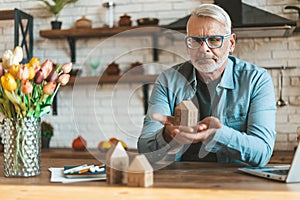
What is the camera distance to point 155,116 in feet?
6.73

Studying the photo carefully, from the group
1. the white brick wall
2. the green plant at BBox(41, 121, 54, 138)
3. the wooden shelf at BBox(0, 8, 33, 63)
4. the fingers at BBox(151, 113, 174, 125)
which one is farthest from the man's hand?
the wooden shelf at BBox(0, 8, 33, 63)

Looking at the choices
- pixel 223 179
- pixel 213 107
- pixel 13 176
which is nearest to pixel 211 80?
pixel 213 107

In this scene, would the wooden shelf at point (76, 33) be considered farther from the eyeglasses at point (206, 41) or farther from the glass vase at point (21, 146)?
the glass vase at point (21, 146)

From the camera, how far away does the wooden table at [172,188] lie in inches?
55.3

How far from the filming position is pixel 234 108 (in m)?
2.28

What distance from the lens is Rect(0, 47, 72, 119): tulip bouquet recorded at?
1.70 metres

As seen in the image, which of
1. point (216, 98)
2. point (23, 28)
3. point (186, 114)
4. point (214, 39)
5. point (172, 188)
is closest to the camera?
point (172, 188)

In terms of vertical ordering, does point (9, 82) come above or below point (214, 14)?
below

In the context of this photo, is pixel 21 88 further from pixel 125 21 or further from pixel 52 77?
pixel 125 21

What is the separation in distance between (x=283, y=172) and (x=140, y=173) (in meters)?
0.50

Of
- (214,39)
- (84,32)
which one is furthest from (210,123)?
(84,32)

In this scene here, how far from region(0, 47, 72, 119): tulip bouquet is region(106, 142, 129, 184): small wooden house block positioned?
35 centimetres

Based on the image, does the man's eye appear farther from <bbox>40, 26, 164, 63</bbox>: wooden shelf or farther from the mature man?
<bbox>40, 26, 164, 63</bbox>: wooden shelf

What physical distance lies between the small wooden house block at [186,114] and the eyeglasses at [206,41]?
0.57m
